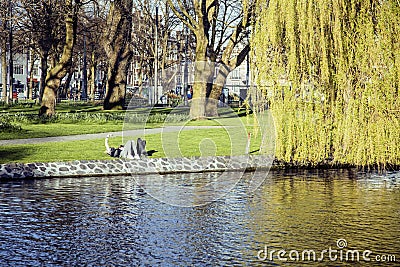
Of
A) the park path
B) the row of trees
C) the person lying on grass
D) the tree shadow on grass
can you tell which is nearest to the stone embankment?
the person lying on grass

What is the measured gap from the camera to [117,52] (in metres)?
51.9

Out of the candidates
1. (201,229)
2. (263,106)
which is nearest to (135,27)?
(263,106)

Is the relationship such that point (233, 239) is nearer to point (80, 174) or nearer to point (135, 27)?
point (80, 174)

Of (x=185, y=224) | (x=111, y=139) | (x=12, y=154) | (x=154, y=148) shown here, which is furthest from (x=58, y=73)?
(x=185, y=224)

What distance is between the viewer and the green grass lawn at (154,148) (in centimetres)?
2445

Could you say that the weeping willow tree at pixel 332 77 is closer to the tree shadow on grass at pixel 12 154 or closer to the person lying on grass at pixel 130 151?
the person lying on grass at pixel 130 151

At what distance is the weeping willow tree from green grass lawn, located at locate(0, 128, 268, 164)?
12.2 feet

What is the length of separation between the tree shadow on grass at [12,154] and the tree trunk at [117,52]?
25177 mm

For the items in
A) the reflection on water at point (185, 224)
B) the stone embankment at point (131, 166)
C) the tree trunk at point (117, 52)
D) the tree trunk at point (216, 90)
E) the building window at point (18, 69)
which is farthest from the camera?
the building window at point (18, 69)

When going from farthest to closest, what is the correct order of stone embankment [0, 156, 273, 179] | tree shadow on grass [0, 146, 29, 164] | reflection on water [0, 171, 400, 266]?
1. tree shadow on grass [0, 146, 29, 164]
2. stone embankment [0, 156, 273, 179]
3. reflection on water [0, 171, 400, 266]

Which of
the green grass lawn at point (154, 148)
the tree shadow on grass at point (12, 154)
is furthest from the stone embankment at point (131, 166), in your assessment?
the tree shadow on grass at point (12, 154)

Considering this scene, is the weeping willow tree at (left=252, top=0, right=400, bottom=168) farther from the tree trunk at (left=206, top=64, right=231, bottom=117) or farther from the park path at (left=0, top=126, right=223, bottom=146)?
the tree trunk at (left=206, top=64, right=231, bottom=117)

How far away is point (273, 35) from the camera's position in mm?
23250

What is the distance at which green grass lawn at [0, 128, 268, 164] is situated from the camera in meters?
24.5
